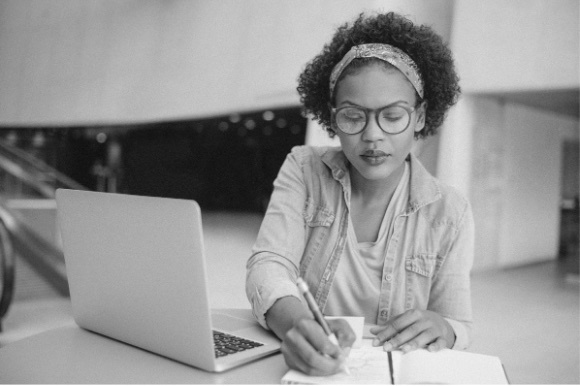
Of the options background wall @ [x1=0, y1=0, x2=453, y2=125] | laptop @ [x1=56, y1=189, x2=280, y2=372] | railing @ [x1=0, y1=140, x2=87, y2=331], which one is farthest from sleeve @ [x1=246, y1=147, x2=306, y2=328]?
background wall @ [x1=0, y1=0, x2=453, y2=125]

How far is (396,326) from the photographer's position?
3.43 ft

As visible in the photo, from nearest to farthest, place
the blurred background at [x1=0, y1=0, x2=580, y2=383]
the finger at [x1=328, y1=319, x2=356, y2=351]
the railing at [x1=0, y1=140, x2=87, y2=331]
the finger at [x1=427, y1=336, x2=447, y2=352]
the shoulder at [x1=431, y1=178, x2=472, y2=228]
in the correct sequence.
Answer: the finger at [x1=328, y1=319, x2=356, y2=351] < the finger at [x1=427, y1=336, x2=447, y2=352] < the shoulder at [x1=431, y1=178, x2=472, y2=228] < the railing at [x1=0, y1=140, x2=87, y2=331] < the blurred background at [x1=0, y1=0, x2=580, y2=383]

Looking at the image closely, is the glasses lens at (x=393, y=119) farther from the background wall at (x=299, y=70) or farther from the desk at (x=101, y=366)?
the background wall at (x=299, y=70)

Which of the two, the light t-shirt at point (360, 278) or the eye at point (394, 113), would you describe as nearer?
the eye at point (394, 113)

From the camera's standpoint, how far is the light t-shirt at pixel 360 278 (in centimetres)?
140

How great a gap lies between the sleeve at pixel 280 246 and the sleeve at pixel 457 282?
14.9 inches

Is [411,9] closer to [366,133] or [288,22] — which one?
[288,22]

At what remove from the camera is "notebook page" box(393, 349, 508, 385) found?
33.9 inches

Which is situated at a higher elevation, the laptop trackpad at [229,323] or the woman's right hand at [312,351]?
the woman's right hand at [312,351]

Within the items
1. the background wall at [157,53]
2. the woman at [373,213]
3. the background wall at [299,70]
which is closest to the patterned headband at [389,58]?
the woman at [373,213]

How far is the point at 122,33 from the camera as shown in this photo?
9719 mm

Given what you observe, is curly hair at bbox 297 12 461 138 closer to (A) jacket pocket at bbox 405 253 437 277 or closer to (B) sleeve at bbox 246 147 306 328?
(B) sleeve at bbox 246 147 306 328

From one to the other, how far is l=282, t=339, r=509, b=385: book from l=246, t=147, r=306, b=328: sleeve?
259 millimetres

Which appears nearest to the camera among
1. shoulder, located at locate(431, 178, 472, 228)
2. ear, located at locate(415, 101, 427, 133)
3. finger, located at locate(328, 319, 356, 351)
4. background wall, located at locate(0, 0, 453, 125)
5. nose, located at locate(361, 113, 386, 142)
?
finger, located at locate(328, 319, 356, 351)
